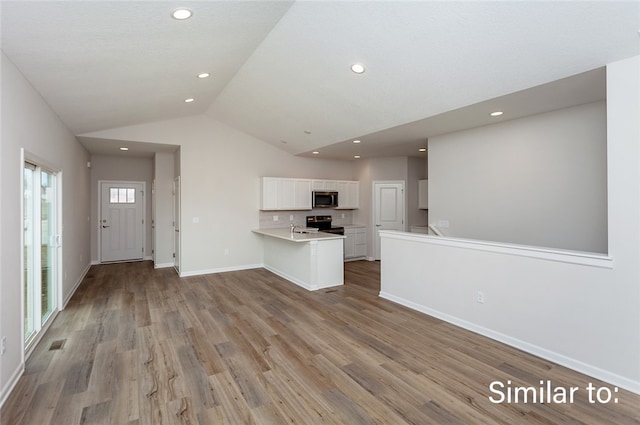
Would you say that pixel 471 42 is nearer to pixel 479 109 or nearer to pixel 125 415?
pixel 479 109

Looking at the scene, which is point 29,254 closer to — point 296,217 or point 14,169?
point 14,169

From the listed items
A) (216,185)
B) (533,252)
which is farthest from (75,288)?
(533,252)

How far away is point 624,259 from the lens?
8.39 feet

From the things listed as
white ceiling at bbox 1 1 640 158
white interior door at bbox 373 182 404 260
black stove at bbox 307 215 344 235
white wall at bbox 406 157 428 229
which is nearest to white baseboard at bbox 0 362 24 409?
white ceiling at bbox 1 1 640 158

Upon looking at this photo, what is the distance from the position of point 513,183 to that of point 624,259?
6.43 ft

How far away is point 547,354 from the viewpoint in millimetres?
2990

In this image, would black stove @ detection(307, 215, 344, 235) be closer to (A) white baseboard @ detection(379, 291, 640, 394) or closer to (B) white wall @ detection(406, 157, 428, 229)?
(B) white wall @ detection(406, 157, 428, 229)

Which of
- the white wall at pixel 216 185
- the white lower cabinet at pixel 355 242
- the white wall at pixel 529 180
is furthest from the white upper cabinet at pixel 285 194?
the white wall at pixel 529 180

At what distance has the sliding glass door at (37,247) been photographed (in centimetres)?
335

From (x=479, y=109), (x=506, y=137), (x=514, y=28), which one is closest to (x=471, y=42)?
(x=514, y=28)

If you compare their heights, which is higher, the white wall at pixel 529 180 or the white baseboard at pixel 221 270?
the white wall at pixel 529 180

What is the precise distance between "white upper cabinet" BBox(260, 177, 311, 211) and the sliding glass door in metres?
3.63

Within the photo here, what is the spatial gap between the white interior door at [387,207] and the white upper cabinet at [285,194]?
1.75 metres

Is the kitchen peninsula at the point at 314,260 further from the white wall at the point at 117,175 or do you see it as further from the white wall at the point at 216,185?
the white wall at the point at 117,175
